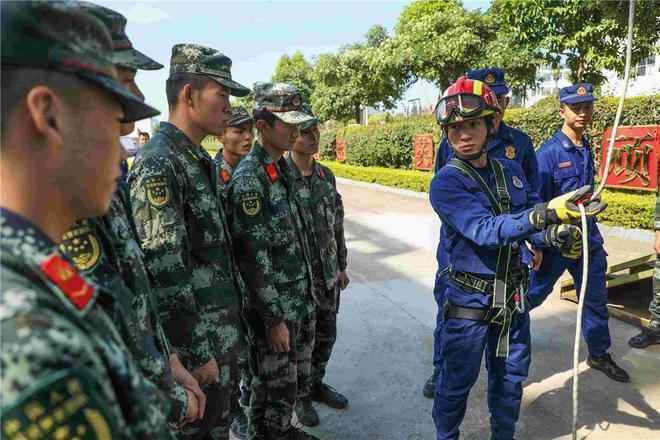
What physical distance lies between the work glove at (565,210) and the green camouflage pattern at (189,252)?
4.55ft

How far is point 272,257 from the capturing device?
2533mm

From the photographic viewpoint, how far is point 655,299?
11.9 feet

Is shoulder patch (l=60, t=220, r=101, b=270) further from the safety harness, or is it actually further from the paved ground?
the paved ground

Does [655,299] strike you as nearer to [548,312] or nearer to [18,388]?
[548,312]

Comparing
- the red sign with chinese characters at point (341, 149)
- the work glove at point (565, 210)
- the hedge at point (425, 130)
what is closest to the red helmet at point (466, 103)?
the work glove at point (565, 210)

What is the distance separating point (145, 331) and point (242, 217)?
1.08 m

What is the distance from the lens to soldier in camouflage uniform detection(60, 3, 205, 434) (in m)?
1.08

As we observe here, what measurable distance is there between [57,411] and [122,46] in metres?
1.20

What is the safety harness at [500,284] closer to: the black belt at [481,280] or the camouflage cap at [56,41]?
the black belt at [481,280]

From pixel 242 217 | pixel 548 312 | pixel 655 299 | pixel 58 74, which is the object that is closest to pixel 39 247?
pixel 58 74

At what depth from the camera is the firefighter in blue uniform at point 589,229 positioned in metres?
3.30

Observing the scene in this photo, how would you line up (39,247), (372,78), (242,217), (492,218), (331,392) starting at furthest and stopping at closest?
(372,78) < (331,392) < (242,217) < (492,218) < (39,247)

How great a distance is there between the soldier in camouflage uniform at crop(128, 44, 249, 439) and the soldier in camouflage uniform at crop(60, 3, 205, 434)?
0.77ft

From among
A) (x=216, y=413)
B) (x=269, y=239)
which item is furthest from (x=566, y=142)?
(x=216, y=413)
